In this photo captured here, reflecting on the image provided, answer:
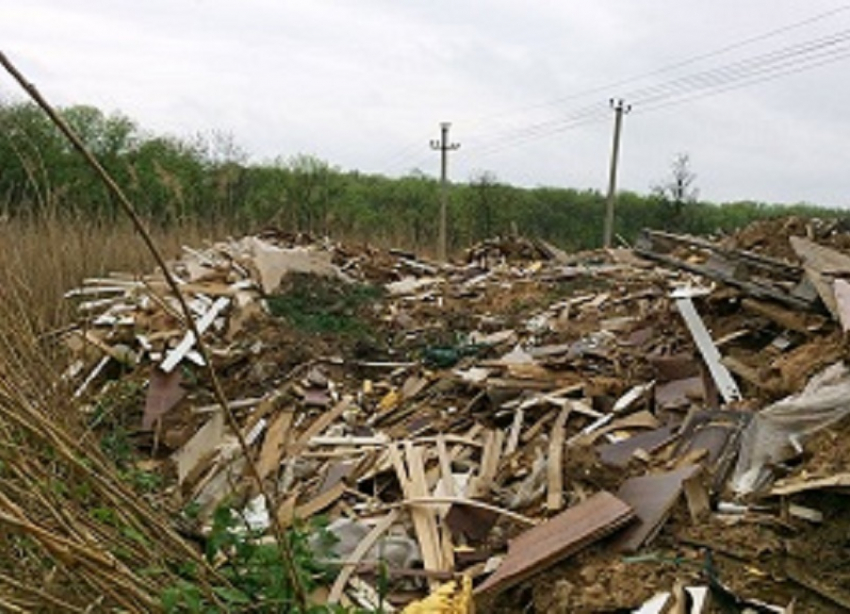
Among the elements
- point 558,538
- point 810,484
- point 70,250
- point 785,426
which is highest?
point 70,250

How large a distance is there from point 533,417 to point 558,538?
1.71 meters

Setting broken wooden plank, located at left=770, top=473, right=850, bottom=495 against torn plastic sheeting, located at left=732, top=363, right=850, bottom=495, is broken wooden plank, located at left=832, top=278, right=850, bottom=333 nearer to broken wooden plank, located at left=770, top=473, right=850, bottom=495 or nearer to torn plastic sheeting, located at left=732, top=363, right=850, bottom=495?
torn plastic sheeting, located at left=732, top=363, right=850, bottom=495

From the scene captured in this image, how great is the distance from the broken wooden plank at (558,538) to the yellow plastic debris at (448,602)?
0.07 m

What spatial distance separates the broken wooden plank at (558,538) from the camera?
3824 mm

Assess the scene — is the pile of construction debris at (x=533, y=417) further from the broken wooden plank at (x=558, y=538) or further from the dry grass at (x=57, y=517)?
the dry grass at (x=57, y=517)

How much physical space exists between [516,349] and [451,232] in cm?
2283

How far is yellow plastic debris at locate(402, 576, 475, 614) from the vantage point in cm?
365

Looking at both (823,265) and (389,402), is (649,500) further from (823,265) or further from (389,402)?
(389,402)

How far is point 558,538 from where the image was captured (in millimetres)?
3938

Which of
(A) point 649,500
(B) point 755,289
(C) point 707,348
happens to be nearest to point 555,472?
(A) point 649,500

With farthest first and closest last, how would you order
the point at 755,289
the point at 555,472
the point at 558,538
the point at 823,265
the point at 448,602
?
the point at 755,289, the point at 823,265, the point at 555,472, the point at 558,538, the point at 448,602

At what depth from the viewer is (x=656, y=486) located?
4164 mm

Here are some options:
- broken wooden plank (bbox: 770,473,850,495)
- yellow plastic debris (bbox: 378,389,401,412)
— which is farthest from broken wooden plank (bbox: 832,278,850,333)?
yellow plastic debris (bbox: 378,389,401,412)

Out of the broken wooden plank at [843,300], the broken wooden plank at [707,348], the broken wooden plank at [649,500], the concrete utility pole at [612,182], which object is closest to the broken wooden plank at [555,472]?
the broken wooden plank at [649,500]
